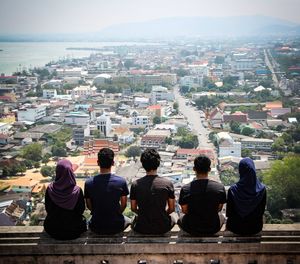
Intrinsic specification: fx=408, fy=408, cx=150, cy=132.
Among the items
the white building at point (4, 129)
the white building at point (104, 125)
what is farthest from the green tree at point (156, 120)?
the white building at point (4, 129)

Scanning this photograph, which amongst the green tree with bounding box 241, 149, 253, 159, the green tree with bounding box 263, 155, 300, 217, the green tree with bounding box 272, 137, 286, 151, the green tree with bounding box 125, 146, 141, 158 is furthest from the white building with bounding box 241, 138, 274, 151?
the green tree with bounding box 263, 155, 300, 217

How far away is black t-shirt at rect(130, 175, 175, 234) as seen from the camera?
1.50 meters

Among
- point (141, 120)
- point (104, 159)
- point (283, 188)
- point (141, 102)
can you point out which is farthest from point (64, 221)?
point (141, 102)

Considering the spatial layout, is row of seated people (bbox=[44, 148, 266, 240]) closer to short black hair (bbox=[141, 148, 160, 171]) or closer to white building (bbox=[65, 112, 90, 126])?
short black hair (bbox=[141, 148, 160, 171])

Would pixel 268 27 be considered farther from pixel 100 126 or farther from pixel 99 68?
pixel 100 126

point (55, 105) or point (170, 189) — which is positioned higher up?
point (170, 189)

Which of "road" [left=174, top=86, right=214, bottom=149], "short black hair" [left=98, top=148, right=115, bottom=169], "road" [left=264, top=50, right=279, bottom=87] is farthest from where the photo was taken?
"road" [left=264, top=50, right=279, bottom=87]

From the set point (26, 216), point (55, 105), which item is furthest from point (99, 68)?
point (26, 216)

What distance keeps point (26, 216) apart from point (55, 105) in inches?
544

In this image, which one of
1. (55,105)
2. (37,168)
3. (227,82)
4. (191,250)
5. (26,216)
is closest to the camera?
(191,250)

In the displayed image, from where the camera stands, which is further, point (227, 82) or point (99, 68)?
point (99, 68)

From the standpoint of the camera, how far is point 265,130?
16234 millimetres

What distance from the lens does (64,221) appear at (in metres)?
1.52

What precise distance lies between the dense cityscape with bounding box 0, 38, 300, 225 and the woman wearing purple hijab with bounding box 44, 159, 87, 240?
5.80m
